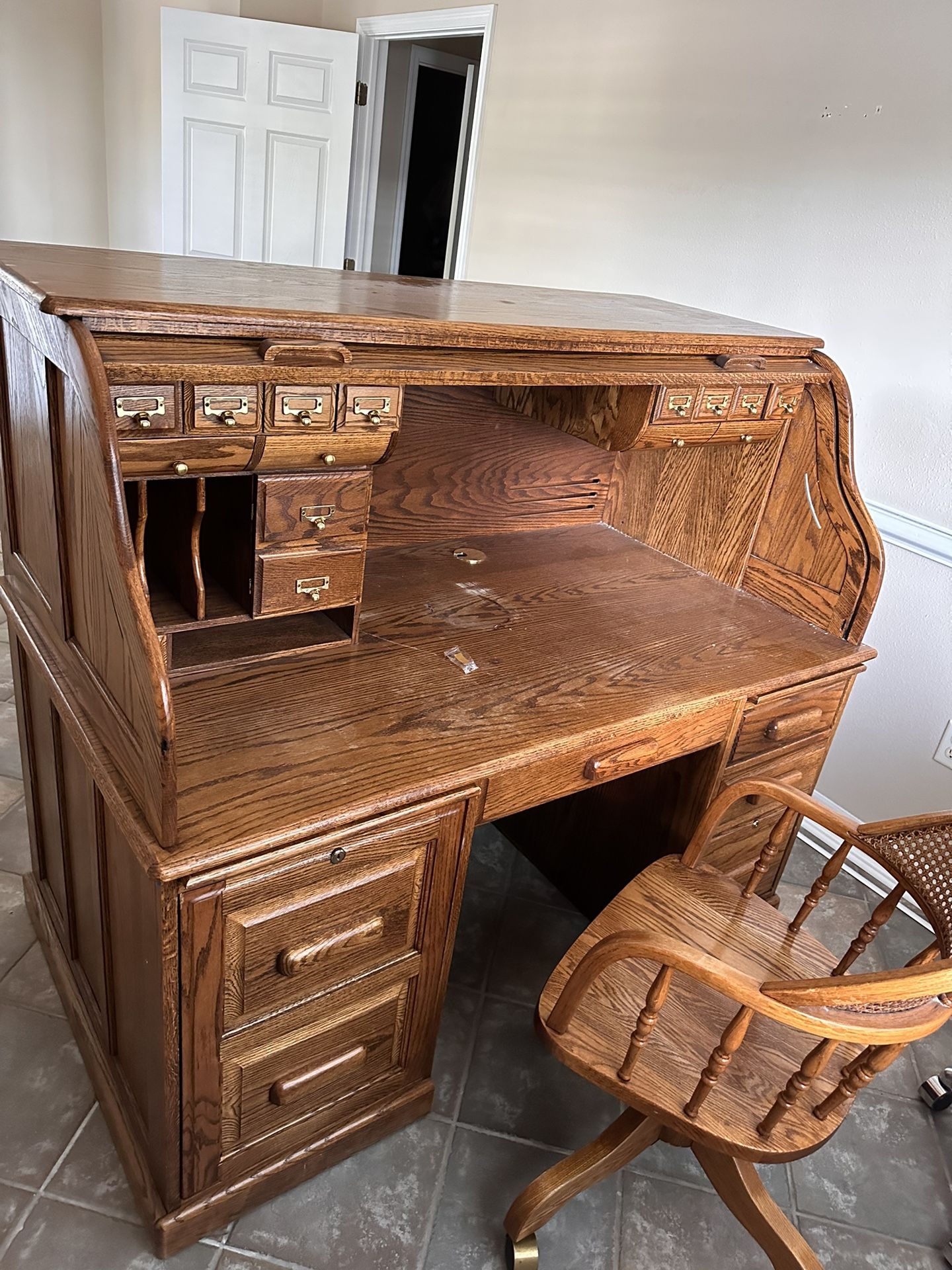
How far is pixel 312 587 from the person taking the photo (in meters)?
1.32

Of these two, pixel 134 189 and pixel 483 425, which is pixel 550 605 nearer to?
pixel 483 425

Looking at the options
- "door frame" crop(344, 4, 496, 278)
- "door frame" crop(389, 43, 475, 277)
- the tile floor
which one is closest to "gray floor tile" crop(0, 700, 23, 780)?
the tile floor

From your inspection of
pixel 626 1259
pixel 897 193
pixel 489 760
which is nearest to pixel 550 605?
pixel 489 760

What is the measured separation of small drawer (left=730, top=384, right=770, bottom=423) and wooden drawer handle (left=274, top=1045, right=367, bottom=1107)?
1316mm

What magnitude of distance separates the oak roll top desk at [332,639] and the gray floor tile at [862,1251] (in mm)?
698

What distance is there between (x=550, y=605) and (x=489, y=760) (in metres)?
0.58

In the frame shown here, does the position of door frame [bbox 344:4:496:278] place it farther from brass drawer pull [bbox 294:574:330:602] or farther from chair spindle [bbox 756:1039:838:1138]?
chair spindle [bbox 756:1039:838:1138]

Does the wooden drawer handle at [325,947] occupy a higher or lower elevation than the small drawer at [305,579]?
lower

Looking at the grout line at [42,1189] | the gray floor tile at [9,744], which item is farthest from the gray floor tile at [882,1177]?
the gray floor tile at [9,744]

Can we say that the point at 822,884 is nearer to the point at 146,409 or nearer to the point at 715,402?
the point at 715,402

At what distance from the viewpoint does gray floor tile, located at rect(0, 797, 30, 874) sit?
214 cm

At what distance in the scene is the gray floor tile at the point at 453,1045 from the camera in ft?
5.65

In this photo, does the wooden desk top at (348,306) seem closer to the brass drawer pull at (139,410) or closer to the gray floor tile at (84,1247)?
the brass drawer pull at (139,410)

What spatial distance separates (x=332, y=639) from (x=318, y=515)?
293mm
